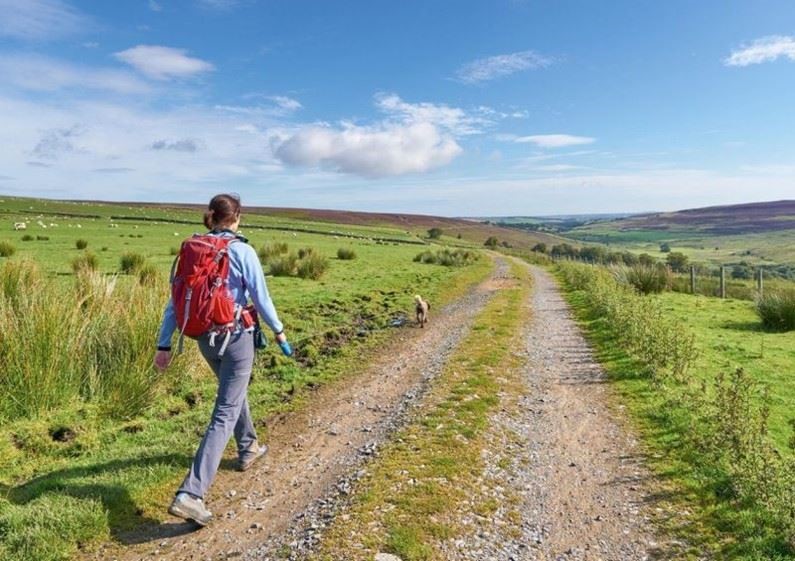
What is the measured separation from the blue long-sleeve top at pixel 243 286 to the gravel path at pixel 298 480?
1614mm

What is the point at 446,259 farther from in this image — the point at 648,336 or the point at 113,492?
the point at 113,492

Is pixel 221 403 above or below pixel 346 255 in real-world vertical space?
below

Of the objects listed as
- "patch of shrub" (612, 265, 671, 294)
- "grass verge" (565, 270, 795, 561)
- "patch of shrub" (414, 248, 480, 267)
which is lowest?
"grass verge" (565, 270, 795, 561)

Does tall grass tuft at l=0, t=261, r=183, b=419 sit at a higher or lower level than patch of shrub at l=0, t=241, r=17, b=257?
lower

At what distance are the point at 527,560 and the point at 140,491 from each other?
356 cm

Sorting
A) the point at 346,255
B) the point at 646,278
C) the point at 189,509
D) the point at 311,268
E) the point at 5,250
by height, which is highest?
the point at 5,250

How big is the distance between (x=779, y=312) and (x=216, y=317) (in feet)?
55.1

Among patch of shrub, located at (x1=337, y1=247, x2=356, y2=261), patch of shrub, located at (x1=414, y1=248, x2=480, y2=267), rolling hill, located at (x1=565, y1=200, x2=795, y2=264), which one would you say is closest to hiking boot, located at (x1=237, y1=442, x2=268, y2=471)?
patch of shrub, located at (x1=337, y1=247, x2=356, y2=261)

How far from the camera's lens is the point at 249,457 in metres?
5.67

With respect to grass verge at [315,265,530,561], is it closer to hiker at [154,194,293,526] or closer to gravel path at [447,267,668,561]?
gravel path at [447,267,668,561]

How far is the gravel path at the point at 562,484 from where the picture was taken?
169 inches

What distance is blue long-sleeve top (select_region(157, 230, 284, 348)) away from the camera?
453 cm

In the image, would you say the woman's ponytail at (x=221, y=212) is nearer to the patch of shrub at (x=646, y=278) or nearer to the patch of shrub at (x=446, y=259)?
the patch of shrub at (x=646, y=278)

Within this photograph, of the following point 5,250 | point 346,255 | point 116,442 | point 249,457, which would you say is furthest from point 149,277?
point 346,255
